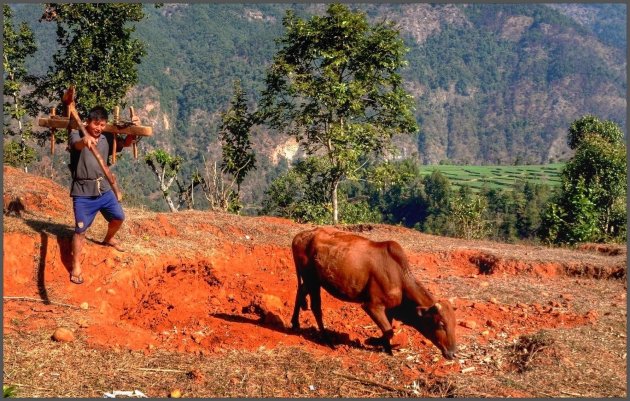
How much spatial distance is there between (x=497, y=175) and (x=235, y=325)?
432ft

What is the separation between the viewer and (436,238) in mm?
17203

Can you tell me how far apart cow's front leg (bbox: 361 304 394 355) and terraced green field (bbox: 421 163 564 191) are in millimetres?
105750

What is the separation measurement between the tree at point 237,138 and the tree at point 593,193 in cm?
1448

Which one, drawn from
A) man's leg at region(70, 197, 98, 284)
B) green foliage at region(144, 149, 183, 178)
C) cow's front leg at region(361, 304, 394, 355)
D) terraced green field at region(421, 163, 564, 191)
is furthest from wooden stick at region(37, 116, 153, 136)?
terraced green field at region(421, 163, 564, 191)

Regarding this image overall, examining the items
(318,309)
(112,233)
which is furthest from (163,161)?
(318,309)

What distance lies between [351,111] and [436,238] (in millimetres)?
7053

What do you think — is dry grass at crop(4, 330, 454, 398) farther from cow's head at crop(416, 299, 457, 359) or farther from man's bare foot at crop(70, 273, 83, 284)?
man's bare foot at crop(70, 273, 83, 284)

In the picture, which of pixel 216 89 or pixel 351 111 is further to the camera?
pixel 216 89

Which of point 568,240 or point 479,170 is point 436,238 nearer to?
point 568,240

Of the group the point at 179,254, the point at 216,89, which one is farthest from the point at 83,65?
the point at 216,89

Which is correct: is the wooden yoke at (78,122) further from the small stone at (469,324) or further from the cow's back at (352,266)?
the small stone at (469,324)

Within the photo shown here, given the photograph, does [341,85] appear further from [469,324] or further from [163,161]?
[469,324]

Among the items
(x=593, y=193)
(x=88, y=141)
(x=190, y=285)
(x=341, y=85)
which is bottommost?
(x=593, y=193)

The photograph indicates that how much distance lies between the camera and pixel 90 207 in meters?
8.86
